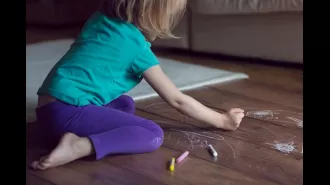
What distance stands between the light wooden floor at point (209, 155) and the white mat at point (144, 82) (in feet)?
0.30

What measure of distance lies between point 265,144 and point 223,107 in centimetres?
32

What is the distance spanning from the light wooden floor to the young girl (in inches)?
2.0

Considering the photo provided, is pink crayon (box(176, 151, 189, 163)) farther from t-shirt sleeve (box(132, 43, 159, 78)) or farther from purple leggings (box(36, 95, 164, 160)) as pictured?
t-shirt sleeve (box(132, 43, 159, 78))

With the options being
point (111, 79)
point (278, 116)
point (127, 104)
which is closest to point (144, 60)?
point (111, 79)

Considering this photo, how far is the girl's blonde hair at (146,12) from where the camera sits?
128 cm

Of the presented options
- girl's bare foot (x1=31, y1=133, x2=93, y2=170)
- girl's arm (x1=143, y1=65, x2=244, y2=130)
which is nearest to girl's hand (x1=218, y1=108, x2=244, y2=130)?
girl's arm (x1=143, y1=65, x2=244, y2=130)

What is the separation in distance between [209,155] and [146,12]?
363mm

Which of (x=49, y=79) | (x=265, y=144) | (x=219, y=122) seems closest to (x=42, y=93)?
(x=49, y=79)

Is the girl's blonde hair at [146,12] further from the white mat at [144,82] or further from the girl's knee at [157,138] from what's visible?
the white mat at [144,82]

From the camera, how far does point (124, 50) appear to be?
4.23 ft

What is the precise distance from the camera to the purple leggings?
1245 millimetres

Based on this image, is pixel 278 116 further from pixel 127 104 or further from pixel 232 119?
pixel 127 104
